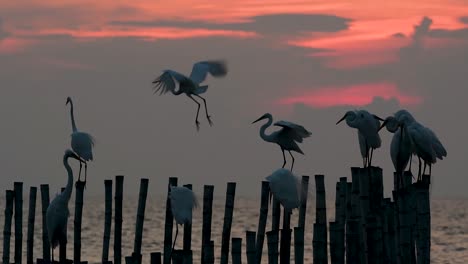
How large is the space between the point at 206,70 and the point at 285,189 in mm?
6158

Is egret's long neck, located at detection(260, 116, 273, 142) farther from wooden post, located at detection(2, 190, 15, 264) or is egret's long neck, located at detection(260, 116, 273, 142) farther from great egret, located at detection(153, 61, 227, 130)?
wooden post, located at detection(2, 190, 15, 264)

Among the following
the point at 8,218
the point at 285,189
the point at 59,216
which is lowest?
the point at 8,218

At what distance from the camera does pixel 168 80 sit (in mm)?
20812

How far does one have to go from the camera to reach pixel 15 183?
60.7ft

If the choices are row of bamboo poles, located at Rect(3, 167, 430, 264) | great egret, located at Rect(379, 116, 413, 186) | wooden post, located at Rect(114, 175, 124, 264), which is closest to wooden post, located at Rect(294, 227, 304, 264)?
row of bamboo poles, located at Rect(3, 167, 430, 264)

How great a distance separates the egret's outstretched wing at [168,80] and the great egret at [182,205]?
4.67 metres

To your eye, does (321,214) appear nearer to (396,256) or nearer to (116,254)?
(396,256)

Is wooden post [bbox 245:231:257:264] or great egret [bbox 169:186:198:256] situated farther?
great egret [bbox 169:186:198:256]

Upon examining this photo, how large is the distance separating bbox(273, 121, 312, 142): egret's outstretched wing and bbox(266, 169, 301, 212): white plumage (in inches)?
107

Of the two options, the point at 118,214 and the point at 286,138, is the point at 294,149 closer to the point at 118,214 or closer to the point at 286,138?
the point at 286,138

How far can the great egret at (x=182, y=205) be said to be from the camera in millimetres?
16266

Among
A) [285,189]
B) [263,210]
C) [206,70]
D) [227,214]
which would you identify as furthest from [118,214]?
[206,70]

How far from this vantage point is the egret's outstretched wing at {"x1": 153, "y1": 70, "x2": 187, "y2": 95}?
814 inches

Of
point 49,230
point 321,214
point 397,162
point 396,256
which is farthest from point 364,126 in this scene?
point 49,230
